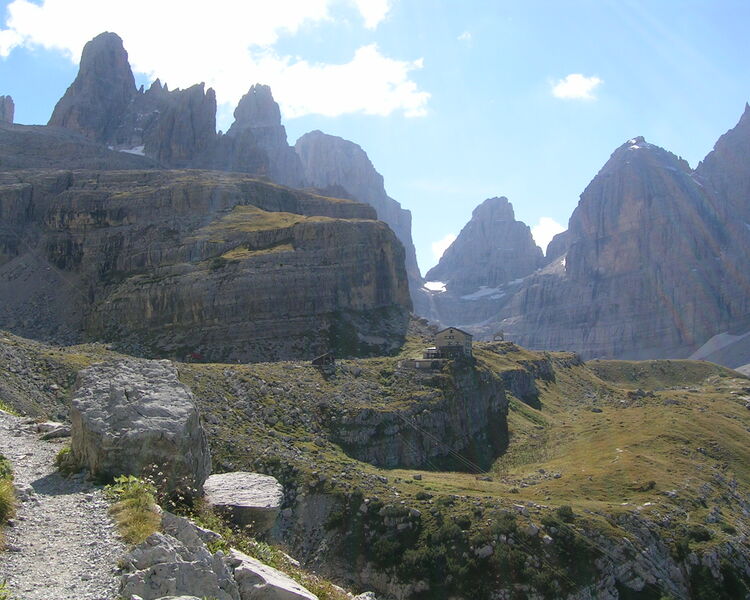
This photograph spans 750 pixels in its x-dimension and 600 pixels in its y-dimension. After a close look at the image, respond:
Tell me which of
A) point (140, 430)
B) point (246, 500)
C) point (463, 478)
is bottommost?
point (463, 478)

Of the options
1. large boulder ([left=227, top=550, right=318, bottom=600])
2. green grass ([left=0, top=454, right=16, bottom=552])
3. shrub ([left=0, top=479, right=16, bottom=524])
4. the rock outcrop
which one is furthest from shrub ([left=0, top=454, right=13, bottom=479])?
large boulder ([left=227, top=550, right=318, bottom=600])

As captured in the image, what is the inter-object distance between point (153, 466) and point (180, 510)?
4.35ft

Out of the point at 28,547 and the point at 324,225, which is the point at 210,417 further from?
the point at 324,225

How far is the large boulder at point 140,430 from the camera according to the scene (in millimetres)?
19062

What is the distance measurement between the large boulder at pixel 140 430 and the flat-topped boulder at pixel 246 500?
0.62m

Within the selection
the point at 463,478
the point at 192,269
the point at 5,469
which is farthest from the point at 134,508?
the point at 192,269

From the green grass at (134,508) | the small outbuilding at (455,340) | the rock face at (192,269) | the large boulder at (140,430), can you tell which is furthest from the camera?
the rock face at (192,269)

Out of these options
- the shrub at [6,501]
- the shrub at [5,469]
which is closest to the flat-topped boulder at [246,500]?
the shrub at [5,469]

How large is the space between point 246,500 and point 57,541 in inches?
261

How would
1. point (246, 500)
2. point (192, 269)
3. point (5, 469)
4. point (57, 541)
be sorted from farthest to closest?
point (192, 269) → point (246, 500) → point (5, 469) → point (57, 541)

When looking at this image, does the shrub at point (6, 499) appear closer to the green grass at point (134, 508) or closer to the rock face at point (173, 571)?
the green grass at point (134, 508)

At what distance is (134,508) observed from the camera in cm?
1616

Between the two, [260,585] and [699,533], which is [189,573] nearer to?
[260,585]

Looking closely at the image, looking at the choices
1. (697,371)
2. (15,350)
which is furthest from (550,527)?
(697,371)
